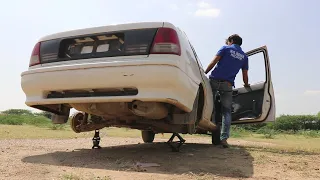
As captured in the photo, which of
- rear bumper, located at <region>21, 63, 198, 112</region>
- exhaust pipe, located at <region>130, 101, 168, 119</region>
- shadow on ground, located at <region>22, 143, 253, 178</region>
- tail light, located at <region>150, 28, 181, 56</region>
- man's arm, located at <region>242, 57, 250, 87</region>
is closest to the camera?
shadow on ground, located at <region>22, 143, 253, 178</region>

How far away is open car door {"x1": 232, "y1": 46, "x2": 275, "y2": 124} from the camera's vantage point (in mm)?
6246

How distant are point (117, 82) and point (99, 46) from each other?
2.14 feet

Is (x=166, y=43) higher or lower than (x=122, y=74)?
higher

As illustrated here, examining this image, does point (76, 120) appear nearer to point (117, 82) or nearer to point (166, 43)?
point (117, 82)

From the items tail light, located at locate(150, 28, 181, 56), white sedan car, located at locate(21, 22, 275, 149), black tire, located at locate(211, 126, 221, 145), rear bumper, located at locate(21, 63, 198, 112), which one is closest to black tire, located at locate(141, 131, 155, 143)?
black tire, located at locate(211, 126, 221, 145)

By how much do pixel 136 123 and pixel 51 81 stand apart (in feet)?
4.39

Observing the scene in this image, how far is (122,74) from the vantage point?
12.0 feet

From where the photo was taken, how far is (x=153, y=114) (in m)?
3.96

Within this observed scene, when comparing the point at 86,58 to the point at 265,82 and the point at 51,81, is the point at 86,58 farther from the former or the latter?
the point at 265,82

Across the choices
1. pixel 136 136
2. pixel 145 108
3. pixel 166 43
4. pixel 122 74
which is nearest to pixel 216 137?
pixel 145 108

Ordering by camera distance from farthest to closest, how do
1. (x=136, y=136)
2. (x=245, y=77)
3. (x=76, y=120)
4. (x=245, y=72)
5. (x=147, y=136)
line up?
(x=136, y=136), (x=147, y=136), (x=245, y=77), (x=245, y=72), (x=76, y=120)

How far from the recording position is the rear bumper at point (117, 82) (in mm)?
3572

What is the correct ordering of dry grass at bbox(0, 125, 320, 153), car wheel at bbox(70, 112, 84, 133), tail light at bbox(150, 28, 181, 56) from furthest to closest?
dry grass at bbox(0, 125, 320, 153), car wheel at bbox(70, 112, 84, 133), tail light at bbox(150, 28, 181, 56)

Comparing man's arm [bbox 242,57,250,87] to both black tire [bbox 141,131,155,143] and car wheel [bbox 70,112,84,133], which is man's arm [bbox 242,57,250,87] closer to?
black tire [bbox 141,131,155,143]
